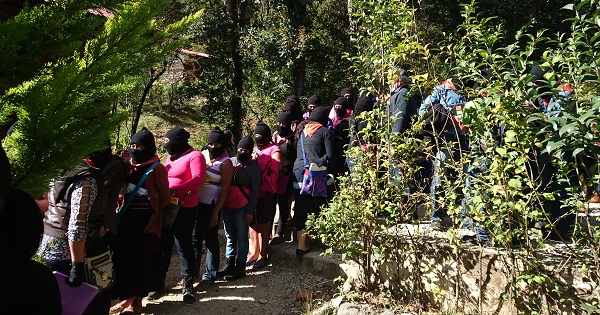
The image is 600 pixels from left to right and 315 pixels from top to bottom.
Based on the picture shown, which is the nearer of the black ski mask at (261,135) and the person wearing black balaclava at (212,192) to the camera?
the person wearing black balaclava at (212,192)

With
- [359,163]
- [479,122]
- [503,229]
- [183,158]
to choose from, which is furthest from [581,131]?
[183,158]

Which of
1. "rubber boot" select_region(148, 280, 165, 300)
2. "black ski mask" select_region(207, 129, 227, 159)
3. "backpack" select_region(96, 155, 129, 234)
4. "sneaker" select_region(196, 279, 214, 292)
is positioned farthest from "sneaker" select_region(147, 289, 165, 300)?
"backpack" select_region(96, 155, 129, 234)

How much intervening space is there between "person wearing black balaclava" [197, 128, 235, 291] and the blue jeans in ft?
0.79

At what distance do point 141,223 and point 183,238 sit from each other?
0.64 metres

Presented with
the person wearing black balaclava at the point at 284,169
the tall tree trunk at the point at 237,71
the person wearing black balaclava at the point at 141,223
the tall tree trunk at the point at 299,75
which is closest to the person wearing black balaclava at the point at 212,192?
the person wearing black balaclava at the point at 141,223

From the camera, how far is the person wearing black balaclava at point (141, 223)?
4.43m

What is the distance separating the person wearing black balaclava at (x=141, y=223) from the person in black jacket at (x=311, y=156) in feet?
5.60

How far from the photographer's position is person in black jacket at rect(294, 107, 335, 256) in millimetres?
5473

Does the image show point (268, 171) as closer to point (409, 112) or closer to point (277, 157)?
point (277, 157)

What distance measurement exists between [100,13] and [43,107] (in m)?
0.36

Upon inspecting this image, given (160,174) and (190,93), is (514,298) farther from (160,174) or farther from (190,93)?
(190,93)

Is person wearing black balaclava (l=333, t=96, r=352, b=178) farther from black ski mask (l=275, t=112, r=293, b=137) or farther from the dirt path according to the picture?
the dirt path

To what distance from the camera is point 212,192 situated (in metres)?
5.34

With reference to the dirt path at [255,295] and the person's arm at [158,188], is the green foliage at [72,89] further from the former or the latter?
the dirt path at [255,295]
